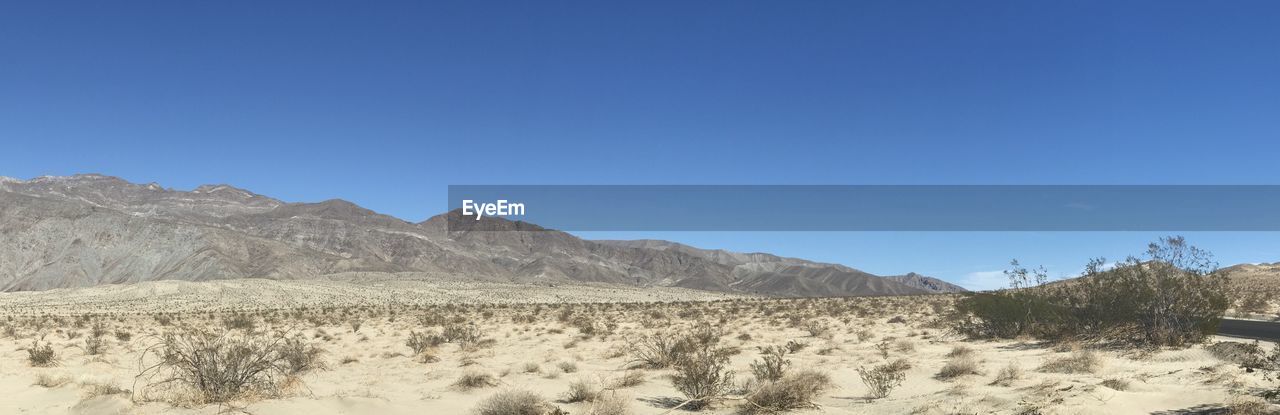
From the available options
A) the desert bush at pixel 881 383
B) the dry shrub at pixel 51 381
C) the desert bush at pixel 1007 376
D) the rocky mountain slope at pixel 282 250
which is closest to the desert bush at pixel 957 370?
the desert bush at pixel 1007 376

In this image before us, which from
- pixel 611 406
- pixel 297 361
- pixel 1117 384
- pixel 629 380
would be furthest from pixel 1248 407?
pixel 297 361

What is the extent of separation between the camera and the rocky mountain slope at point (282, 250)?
10644 centimetres

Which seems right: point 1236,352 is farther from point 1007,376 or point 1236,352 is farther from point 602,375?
point 602,375

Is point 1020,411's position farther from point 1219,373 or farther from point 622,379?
point 622,379

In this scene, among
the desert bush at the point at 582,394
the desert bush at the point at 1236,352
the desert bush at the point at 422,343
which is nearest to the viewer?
the desert bush at the point at 582,394

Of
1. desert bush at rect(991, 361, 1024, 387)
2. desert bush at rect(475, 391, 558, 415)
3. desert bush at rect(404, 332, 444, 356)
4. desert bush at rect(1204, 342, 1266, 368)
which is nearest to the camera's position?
desert bush at rect(475, 391, 558, 415)

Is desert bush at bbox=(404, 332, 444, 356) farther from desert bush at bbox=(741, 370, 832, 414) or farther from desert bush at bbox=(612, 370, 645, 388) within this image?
desert bush at bbox=(741, 370, 832, 414)

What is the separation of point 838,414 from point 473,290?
82111mm

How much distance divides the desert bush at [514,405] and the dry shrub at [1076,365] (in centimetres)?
859

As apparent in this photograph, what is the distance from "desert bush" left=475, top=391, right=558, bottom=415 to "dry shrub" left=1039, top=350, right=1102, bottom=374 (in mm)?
8589

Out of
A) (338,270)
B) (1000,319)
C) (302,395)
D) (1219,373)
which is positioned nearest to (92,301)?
(338,270)

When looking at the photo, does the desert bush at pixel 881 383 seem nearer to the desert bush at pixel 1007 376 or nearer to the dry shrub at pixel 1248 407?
the desert bush at pixel 1007 376

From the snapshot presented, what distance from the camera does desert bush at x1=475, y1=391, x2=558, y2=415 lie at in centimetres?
946

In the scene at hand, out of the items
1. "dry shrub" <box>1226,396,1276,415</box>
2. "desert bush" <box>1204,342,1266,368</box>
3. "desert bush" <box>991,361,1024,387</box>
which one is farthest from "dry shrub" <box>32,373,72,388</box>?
"desert bush" <box>1204,342,1266,368</box>
